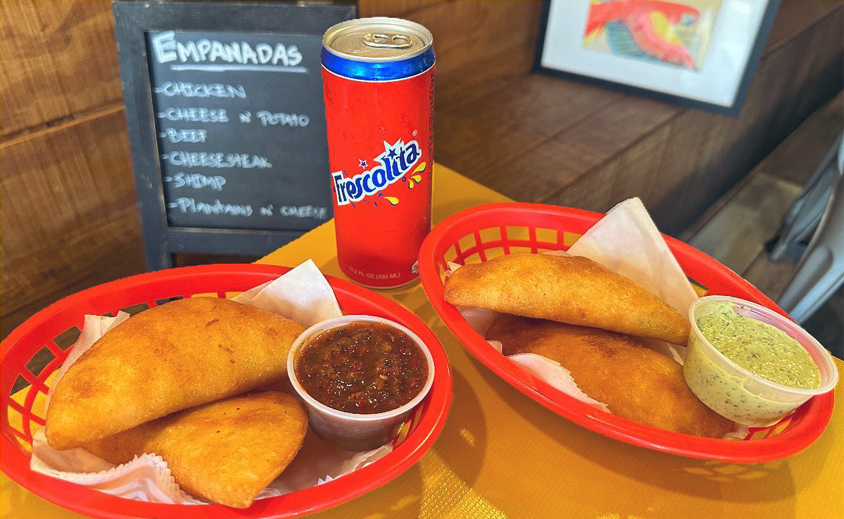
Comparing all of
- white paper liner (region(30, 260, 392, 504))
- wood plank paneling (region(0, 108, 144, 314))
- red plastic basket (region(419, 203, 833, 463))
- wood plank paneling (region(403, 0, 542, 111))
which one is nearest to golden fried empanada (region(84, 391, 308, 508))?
white paper liner (region(30, 260, 392, 504))

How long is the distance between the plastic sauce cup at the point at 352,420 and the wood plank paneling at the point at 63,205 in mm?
1092

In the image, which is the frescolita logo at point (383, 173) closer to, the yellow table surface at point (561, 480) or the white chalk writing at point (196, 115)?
the yellow table surface at point (561, 480)

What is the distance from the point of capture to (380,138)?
0.97 meters

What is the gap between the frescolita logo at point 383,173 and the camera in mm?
987

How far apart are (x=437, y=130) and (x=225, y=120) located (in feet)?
3.36

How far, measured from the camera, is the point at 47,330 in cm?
92

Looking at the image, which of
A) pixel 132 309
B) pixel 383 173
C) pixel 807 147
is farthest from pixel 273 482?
pixel 807 147

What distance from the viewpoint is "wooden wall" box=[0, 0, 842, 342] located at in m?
1.45

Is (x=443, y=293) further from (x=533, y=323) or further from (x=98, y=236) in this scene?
(x=98, y=236)

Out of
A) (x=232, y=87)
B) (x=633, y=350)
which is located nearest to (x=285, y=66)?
(x=232, y=87)

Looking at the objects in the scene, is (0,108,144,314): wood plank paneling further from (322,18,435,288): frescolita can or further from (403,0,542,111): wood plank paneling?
(403,0,542,111): wood plank paneling

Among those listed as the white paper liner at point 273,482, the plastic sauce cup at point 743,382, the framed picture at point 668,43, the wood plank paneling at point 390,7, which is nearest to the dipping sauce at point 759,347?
the plastic sauce cup at point 743,382

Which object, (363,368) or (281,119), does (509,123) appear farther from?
(363,368)

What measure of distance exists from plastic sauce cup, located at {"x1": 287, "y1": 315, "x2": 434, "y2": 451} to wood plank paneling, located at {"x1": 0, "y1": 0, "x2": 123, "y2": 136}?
1105 millimetres
